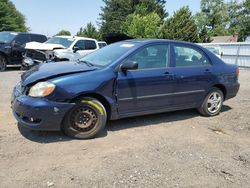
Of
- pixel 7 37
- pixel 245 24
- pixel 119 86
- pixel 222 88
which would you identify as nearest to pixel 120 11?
pixel 245 24

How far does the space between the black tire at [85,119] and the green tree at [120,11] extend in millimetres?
50228

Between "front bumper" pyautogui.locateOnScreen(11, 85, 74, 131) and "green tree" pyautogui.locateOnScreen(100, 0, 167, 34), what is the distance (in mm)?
50520

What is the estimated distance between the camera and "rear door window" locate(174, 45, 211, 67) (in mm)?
6035

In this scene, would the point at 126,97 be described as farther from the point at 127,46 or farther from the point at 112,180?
the point at 112,180

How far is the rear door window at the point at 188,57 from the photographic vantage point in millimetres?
6035

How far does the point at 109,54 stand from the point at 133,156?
2154 millimetres

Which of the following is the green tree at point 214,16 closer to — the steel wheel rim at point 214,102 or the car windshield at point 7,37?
the car windshield at point 7,37

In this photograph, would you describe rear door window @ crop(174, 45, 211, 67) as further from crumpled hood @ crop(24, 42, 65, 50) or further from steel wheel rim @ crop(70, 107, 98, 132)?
crumpled hood @ crop(24, 42, 65, 50)

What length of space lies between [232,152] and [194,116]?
196 centimetres

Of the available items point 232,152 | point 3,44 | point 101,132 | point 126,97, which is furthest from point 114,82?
point 3,44

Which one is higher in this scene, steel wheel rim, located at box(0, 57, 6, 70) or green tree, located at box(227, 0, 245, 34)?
green tree, located at box(227, 0, 245, 34)

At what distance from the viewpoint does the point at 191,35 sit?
34688 millimetres

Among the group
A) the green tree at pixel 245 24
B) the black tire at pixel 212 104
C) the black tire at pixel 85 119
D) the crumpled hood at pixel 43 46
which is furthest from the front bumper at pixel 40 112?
the green tree at pixel 245 24

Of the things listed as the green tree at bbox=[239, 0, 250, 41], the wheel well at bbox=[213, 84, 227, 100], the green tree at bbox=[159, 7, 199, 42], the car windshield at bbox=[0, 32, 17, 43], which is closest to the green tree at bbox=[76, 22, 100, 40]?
the green tree at bbox=[159, 7, 199, 42]
